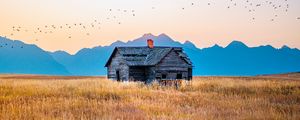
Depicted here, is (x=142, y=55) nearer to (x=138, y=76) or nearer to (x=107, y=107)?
(x=138, y=76)

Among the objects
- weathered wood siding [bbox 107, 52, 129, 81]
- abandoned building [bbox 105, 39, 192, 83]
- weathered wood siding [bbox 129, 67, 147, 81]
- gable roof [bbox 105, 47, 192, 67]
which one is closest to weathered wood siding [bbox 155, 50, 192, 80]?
abandoned building [bbox 105, 39, 192, 83]

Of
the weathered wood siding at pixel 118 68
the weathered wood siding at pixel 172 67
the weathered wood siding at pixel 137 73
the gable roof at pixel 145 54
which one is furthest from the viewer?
the weathered wood siding at pixel 118 68

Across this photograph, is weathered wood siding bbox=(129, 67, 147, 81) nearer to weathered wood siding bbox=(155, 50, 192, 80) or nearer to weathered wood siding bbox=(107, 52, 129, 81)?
weathered wood siding bbox=(107, 52, 129, 81)

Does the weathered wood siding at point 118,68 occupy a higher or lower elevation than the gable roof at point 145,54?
lower

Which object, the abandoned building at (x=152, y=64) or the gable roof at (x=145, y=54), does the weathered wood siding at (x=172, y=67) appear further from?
the gable roof at (x=145, y=54)

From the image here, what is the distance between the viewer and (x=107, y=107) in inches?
614

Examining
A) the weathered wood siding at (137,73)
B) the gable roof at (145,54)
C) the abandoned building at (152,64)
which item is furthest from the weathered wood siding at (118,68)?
the gable roof at (145,54)

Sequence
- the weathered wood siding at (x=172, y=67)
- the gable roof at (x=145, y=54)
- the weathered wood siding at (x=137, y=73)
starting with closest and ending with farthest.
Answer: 1. the weathered wood siding at (x=172, y=67)
2. the gable roof at (x=145, y=54)
3. the weathered wood siding at (x=137, y=73)

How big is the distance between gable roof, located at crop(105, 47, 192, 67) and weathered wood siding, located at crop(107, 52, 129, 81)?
0.76 m

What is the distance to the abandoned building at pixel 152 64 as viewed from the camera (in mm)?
43375

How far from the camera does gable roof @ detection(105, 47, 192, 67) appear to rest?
43.5 meters

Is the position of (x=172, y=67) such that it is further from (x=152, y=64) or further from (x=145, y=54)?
(x=145, y=54)


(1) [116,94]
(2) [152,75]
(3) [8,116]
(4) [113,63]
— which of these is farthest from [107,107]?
(4) [113,63]

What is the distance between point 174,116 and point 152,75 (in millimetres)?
29973
